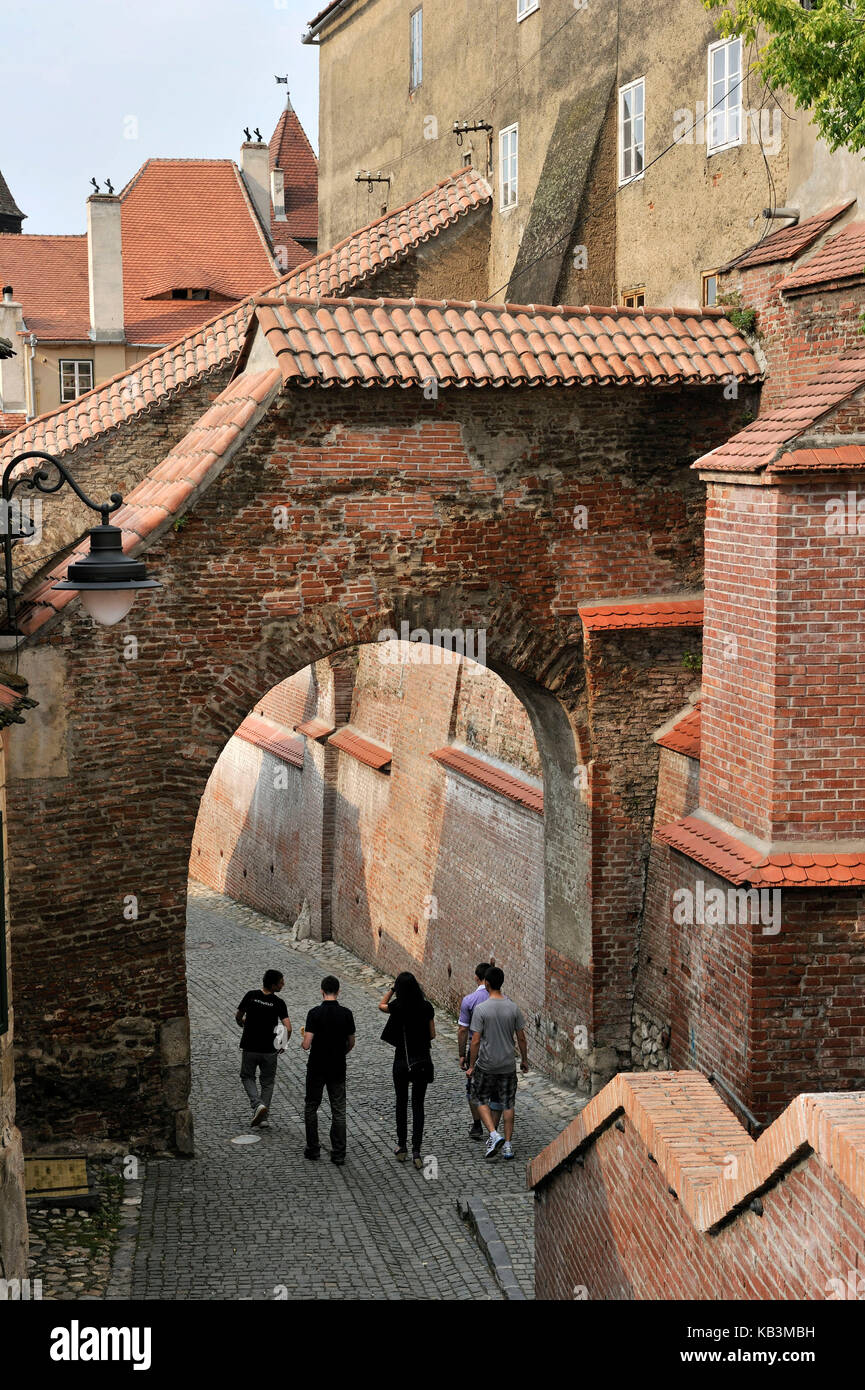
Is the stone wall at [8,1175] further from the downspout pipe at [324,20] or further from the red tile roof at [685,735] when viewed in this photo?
the downspout pipe at [324,20]

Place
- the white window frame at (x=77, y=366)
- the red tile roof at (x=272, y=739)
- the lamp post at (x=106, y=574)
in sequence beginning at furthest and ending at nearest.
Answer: the white window frame at (x=77, y=366) → the red tile roof at (x=272, y=739) → the lamp post at (x=106, y=574)

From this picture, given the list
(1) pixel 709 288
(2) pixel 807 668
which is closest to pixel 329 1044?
(2) pixel 807 668

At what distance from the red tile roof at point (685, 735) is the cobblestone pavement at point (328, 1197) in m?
3.34

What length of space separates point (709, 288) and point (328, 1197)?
892 cm

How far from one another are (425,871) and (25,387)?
88.0ft

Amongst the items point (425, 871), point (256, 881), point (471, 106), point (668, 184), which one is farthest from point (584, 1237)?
point (471, 106)

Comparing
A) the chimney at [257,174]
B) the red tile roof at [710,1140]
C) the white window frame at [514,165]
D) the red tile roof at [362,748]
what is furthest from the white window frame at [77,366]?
the red tile roof at [710,1140]

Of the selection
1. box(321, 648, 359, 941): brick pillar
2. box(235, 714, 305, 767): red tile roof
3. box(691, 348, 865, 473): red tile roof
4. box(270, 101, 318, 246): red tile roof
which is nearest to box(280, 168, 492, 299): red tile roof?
box(321, 648, 359, 941): brick pillar

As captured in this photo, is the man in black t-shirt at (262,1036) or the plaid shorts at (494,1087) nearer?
the plaid shorts at (494,1087)

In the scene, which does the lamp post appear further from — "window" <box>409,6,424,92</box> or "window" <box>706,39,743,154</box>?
"window" <box>409,6,424,92</box>

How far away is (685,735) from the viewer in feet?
41.9

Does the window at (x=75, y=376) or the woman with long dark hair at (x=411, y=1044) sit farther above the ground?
the window at (x=75, y=376)

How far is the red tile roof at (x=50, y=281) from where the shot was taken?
40.5 m

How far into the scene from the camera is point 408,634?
12602 mm
